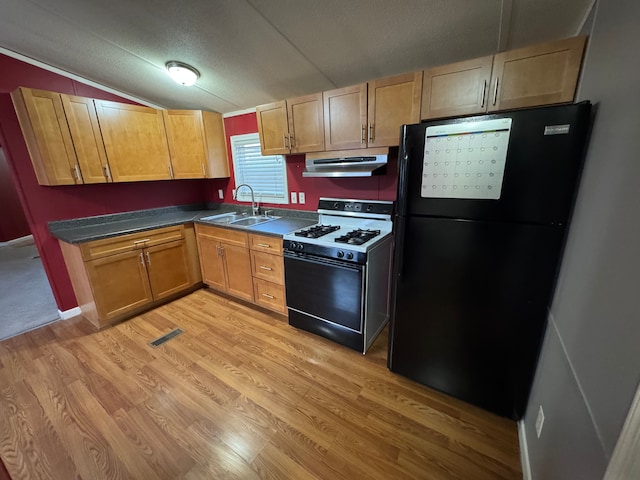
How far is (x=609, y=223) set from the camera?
85 centimetres

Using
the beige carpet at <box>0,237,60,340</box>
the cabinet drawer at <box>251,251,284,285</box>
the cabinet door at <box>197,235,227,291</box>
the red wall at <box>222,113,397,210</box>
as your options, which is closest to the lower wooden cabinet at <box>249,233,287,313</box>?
the cabinet drawer at <box>251,251,284,285</box>

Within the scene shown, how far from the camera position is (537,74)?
4.54ft

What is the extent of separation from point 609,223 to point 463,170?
0.60 meters

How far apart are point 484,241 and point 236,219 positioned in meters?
2.57

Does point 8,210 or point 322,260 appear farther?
point 8,210

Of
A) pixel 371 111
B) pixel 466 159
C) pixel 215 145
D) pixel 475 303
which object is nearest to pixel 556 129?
pixel 466 159

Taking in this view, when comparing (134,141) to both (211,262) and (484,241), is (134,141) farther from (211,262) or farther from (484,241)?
(484,241)

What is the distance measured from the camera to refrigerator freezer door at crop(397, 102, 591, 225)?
1104mm

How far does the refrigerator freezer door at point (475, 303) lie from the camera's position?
1279 mm

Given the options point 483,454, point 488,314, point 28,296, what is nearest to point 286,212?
point 488,314

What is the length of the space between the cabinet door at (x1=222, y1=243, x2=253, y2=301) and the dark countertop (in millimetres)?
261

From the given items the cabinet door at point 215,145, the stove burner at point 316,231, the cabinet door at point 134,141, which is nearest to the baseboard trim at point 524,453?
the stove burner at point 316,231

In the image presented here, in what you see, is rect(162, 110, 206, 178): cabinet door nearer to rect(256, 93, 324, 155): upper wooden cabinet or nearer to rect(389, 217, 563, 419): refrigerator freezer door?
rect(256, 93, 324, 155): upper wooden cabinet

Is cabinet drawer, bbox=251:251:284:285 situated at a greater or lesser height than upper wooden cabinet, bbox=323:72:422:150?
lesser
